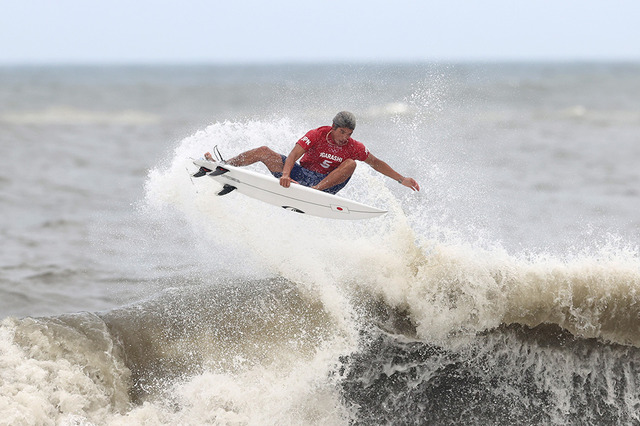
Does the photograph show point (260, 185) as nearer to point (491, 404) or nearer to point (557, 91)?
point (491, 404)

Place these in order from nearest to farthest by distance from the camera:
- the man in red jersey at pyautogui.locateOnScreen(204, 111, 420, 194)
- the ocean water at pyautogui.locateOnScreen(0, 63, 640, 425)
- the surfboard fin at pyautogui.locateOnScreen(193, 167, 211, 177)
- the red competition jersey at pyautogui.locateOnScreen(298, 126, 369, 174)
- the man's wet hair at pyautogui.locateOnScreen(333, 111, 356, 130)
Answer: the ocean water at pyautogui.locateOnScreen(0, 63, 640, 425) → the man's wet hair at pyautogui.locateOnScreen(333, 111, 356, 130) → the man in red jersey at pyautogui.locateOnScreen(204, 111, 420, 194) → the red competition jersey at pyautogui.locateOnScreen(298, 126, 369, 174) → the surfboard fin at pyautogui.locateOnScreen(193, 167, 211, 177)

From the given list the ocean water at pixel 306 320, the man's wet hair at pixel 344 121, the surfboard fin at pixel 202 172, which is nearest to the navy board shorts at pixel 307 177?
the ocean water at pixel 306 320

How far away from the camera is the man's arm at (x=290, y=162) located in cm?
725

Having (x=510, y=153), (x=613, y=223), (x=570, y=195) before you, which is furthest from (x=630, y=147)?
(x=613, y=223)

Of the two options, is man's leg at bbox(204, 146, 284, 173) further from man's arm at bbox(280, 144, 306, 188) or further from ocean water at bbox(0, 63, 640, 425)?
ocean water at bbox(0, 63, 640, 425)

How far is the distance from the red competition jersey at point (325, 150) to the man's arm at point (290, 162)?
7cm

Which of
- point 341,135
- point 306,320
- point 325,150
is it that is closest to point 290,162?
point 325,150

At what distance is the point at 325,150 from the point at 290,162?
444 mm

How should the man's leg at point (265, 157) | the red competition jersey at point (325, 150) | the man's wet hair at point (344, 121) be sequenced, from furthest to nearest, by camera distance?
the man's leg at point (265, 157) < the red competition jersey at point (325, 150) < the man's wet hair at point (344, 121)

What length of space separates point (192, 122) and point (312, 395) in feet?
95.8

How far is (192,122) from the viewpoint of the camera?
111 ft

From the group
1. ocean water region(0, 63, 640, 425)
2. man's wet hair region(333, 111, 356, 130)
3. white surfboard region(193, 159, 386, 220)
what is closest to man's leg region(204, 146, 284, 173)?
white surfboard region(193, 159, 386, 220)

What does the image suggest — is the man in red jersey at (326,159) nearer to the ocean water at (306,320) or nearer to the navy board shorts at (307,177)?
the navy board shorts at (307,177)

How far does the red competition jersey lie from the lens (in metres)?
7.31
